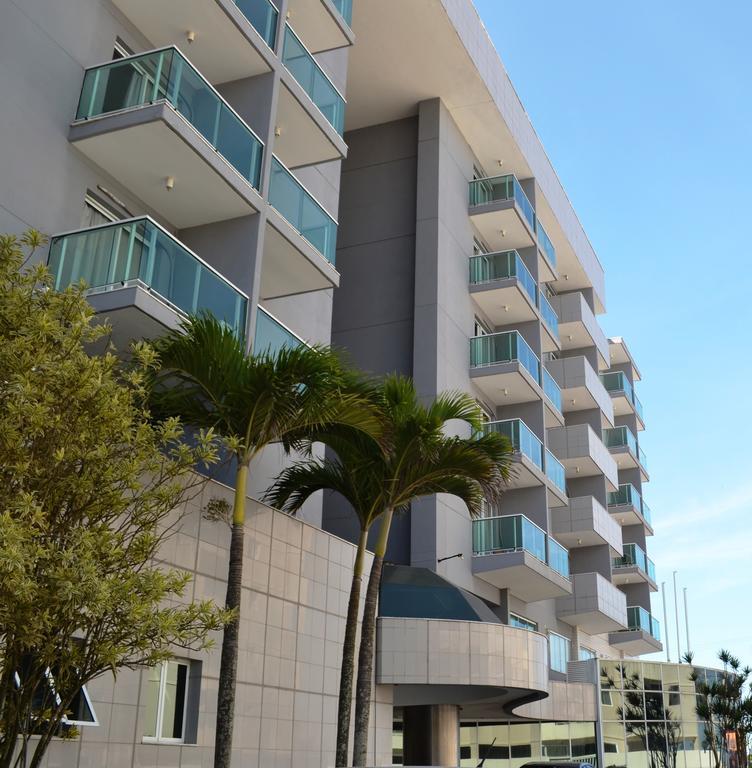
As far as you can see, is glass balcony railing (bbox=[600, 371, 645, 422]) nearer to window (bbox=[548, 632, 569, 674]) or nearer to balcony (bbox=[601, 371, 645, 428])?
balcony (bbox=[601, 371, 645, 428])

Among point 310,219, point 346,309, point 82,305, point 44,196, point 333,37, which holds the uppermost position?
point 333,37

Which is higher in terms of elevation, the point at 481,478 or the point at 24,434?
the point at 481,478

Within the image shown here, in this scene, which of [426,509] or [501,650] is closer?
[501,650]

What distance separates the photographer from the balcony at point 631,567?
48469 mm

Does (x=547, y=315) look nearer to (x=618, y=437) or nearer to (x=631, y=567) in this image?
(x=618, y=437)

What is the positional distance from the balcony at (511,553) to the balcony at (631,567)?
17236 mm

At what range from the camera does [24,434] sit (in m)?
8.62

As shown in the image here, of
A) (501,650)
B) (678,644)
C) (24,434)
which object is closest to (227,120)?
(24,434)

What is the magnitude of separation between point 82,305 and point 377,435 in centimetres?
778

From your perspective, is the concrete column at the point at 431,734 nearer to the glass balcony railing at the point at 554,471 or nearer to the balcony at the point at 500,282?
the glass balcony railing at the point at 554,471

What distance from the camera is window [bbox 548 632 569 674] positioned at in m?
34.9

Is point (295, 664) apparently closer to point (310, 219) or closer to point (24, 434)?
point (310, 219)

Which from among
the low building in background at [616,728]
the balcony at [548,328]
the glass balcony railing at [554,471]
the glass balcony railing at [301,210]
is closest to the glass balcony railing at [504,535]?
the glass balcony railing at [554,471]

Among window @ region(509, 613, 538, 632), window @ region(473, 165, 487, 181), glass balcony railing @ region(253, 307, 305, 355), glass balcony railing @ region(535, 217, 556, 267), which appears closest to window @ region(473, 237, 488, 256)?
window @ region(473, 165, 487, 181)
